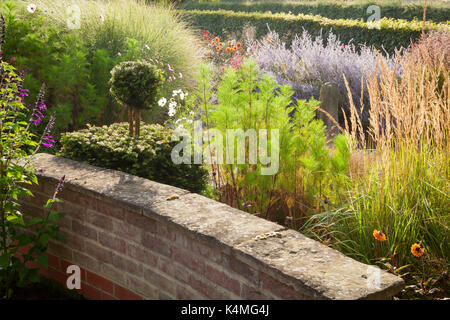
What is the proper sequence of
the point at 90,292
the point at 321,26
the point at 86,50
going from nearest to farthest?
the point at 90,292
the point at 86,50
the point at 321,26

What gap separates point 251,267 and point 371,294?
1.62ft

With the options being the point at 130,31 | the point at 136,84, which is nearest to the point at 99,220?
the point at 136,84

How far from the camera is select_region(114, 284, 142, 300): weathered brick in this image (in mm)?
2827

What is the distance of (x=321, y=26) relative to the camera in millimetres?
12766

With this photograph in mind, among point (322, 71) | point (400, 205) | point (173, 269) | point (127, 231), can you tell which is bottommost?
point (173, 269)

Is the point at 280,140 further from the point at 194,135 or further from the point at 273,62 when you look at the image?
the point at 273,62

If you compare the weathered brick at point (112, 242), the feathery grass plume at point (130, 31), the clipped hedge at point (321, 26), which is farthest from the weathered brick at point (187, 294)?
the clipped hedge at point (321, 26)

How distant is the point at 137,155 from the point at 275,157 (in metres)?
0.93

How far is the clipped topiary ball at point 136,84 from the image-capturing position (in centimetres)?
371

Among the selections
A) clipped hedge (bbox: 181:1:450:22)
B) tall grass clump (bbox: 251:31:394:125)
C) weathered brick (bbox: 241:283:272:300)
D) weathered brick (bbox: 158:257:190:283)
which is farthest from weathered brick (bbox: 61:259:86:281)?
clipped hedge (bbox: 181:1:450:22)

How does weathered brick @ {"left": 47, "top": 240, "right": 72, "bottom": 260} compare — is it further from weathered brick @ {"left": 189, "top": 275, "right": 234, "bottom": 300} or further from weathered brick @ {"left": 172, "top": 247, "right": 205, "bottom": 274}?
weathered brick @ {"left": 189, "top": 275, "right": 234, "bottom": 300}

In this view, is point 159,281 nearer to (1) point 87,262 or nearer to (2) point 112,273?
(2) point 112,273

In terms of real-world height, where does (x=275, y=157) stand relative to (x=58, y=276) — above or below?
above
